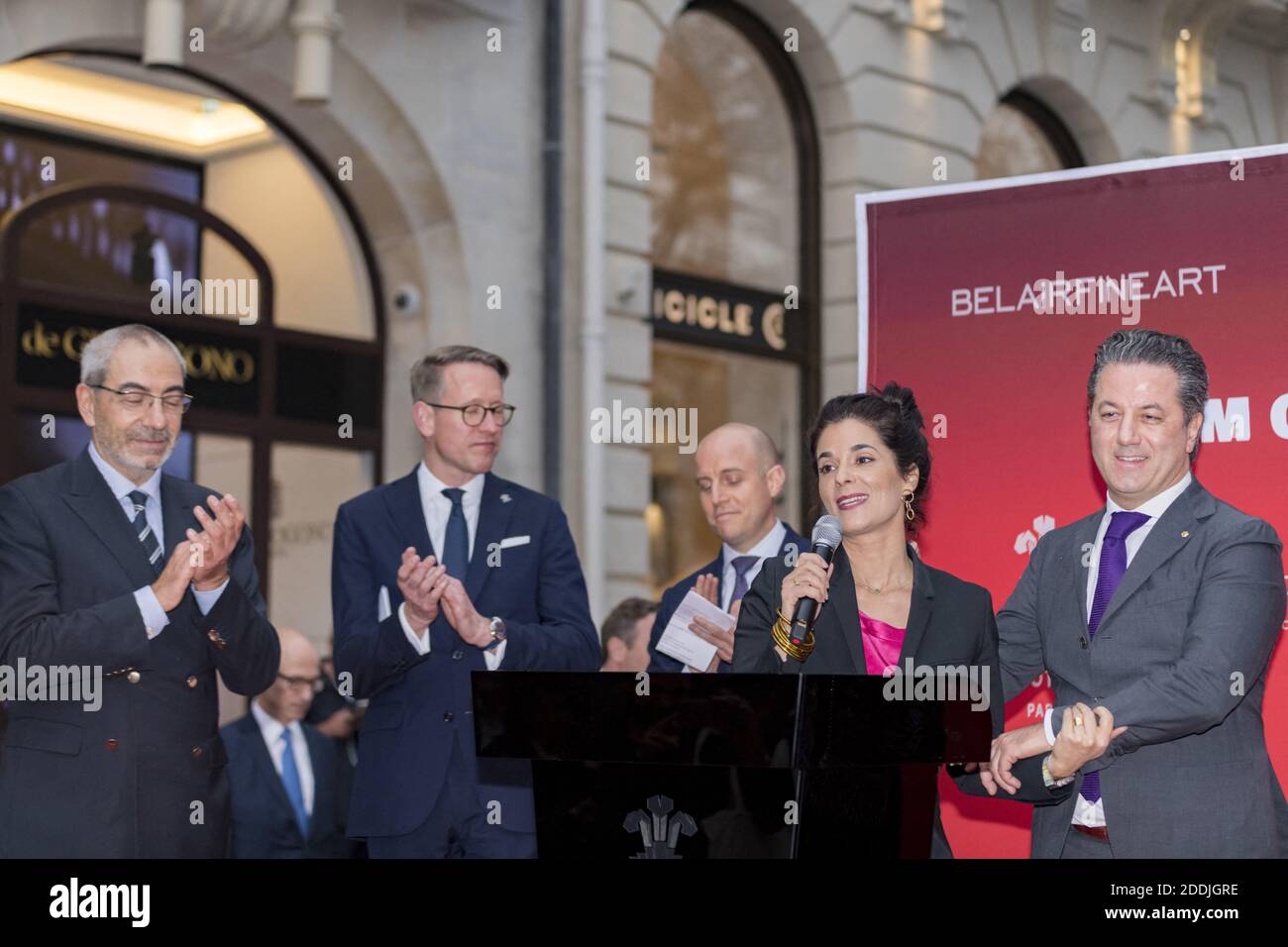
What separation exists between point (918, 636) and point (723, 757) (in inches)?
36.5

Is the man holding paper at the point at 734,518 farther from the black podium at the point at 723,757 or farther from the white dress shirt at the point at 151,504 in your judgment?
the black podium at the point at 723,757

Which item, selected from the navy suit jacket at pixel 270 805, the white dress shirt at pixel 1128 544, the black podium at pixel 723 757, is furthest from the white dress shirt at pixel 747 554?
the navy suit jacket at pixel 270 805

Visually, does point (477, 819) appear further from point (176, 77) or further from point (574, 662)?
point (176, 77)

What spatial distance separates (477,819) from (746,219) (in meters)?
8.62

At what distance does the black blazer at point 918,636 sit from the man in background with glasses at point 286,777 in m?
4.05

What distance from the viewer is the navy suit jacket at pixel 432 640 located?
16.3 feet

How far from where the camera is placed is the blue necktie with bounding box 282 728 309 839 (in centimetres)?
798

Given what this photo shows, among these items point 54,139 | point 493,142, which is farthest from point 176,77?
point 493,142

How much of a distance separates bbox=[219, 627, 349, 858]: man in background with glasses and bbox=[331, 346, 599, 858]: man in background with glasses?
2.82 metres

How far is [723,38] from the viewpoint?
12.9 metres

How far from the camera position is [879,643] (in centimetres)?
431

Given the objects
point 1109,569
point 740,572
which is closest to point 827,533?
point 1109,569

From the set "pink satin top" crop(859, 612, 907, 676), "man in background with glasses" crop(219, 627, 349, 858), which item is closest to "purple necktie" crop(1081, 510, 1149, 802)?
"pink satin top" crop(859, 612, 907, 676)
